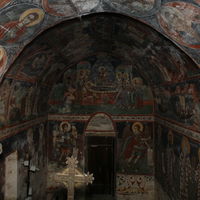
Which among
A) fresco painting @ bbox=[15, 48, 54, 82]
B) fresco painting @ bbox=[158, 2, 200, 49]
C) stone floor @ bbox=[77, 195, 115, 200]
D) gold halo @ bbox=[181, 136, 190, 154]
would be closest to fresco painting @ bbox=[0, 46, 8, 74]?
fresco painting @ bbox=[15, 48, 54, 82]

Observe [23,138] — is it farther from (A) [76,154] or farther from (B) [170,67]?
(B) [170,67]

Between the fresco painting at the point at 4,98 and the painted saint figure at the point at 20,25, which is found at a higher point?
the painted saint figure at the point at 20,25

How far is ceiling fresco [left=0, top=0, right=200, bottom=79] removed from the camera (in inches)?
164

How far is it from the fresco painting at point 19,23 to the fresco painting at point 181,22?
2701 millimetres

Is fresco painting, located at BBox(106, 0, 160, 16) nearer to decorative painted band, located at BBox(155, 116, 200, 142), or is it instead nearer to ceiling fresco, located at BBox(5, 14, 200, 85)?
ceiling fresco, located at BBox(5, 14, 200, 85)

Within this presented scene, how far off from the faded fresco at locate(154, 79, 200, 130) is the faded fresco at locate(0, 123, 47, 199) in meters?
5.44

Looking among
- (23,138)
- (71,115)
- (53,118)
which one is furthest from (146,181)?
(23,138)

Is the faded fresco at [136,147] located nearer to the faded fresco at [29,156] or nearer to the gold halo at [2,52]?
the faded fresco at [29,156]

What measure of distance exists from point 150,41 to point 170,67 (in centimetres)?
111

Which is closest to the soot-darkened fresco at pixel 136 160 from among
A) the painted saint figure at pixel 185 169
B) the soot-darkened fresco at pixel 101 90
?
the soot-darkened fresco at pixel 101 90

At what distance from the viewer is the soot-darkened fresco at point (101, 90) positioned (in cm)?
1008

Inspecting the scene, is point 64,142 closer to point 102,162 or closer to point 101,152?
point 101,152

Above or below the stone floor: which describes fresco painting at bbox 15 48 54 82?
above

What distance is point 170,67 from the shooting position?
6598 mm
